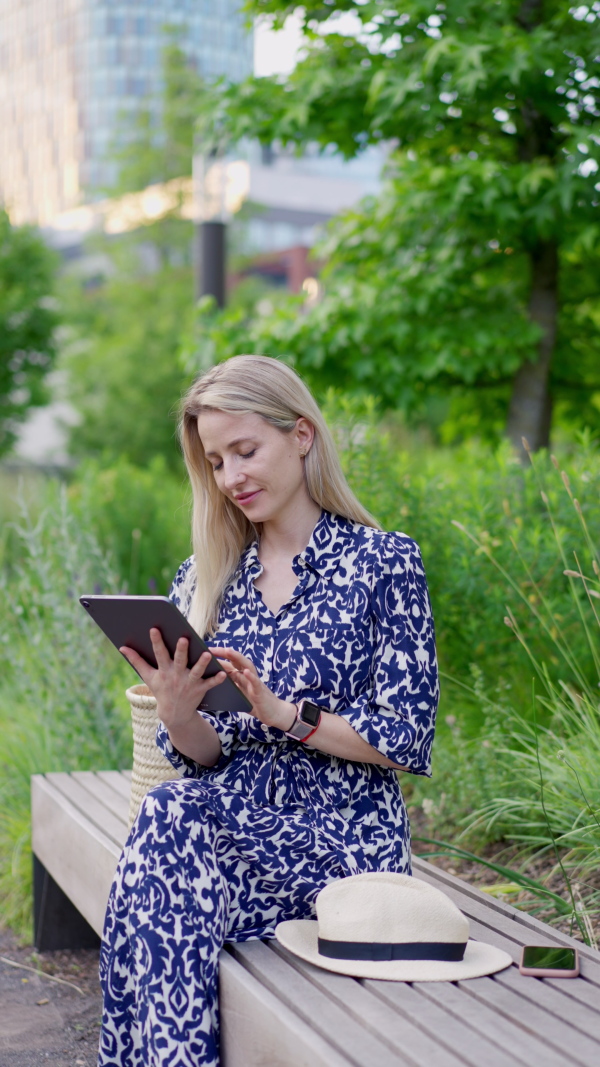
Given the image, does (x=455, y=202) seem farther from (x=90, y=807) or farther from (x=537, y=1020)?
(x=537, y=1020)

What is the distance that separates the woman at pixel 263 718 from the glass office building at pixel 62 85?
55165mm

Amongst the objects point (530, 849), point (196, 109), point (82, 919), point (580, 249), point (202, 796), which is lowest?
point (82, 919)

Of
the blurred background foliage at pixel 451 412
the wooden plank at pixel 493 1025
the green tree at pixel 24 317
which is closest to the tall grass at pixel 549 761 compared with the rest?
the blurred background foliage at pixel 451 412

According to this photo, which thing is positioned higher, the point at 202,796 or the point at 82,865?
the point at 202,796

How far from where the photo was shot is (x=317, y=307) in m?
5.77

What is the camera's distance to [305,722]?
7.42 ft

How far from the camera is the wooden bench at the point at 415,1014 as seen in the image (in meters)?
1.62

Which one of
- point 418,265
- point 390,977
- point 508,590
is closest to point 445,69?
point 418,265

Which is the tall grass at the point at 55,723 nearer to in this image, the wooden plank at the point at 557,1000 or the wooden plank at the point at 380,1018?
the wooden plank at the point at 380,1018

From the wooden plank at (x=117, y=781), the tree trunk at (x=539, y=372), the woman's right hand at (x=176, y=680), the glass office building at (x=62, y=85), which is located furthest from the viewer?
the glass office building at (x=62, y=85)

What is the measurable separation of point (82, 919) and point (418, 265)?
3.65m

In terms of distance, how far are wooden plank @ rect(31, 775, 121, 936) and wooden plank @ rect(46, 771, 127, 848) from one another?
0.02m

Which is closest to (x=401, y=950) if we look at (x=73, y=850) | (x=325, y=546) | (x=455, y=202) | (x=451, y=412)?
(x=325, y=546)

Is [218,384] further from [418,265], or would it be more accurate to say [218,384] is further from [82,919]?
[418,265]
